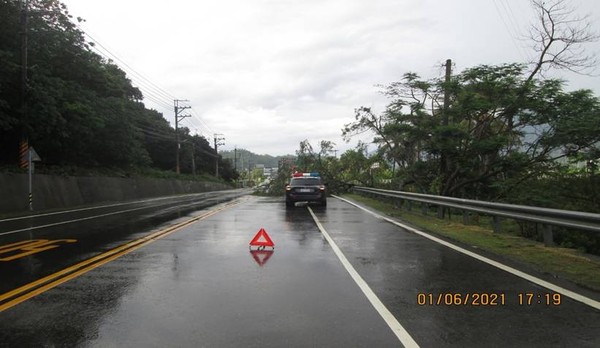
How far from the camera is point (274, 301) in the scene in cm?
573

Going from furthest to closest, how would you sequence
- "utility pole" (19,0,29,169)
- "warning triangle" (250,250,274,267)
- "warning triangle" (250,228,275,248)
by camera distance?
1. "utility pole" (19,0,29,169)
2. "warning triangle" (250,228,275,248)
3. "warning triangle" (250,250,274,267)

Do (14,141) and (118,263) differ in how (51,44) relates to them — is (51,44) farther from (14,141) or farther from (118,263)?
(118,263)

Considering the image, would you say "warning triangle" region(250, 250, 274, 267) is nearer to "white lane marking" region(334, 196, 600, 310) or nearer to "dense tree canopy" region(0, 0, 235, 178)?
"white lane marking" region(334, 196, 600, 310)

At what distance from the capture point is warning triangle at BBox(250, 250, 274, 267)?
8330mm

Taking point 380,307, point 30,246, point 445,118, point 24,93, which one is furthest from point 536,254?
point 24,93

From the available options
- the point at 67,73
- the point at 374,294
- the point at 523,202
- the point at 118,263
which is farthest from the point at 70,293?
the point at 67,73

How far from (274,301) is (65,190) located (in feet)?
87.6

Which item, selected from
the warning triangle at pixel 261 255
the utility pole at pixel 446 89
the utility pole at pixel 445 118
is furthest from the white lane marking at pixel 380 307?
the utility pole at pixel 446 89

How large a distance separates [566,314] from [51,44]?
32906 millimetres

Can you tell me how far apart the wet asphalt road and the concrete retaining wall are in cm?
1591

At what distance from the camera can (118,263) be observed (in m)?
8.09

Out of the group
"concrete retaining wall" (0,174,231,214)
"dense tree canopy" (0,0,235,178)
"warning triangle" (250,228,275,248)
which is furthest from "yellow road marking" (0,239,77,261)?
"dense tree canopy" (0,0,235,178)

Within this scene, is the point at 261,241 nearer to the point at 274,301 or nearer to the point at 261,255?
the point at 261,255

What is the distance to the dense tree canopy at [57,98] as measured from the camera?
80.9 feet
